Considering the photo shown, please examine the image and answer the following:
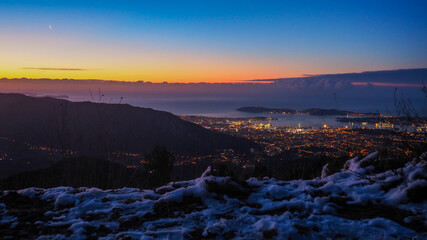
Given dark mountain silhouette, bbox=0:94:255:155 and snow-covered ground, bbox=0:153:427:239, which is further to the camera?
dark mountain silhouette, bbox=0:94:255:155

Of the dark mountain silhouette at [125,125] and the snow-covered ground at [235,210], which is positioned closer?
the snow-covered ground at [235,210]

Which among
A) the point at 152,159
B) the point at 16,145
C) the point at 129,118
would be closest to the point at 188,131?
the point at 129,118

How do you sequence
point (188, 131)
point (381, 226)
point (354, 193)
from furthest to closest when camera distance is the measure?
point (188, 131)
point (354, 193)
point (381, 226)

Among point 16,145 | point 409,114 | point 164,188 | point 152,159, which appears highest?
point 409,114

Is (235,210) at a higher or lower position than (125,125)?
higher

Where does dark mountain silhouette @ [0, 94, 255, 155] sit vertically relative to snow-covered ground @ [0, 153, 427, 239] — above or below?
below

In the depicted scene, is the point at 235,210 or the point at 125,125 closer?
the point at 235,210

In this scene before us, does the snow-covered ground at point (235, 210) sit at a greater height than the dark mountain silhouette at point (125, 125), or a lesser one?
greater

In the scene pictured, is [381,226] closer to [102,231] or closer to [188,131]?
[102,231]
